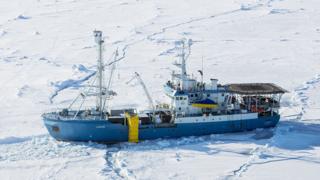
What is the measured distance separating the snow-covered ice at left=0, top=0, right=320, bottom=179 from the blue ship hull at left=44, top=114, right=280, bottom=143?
1.03 ft

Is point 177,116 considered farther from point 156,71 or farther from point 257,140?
point 156,71

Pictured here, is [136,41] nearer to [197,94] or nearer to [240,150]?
[197,94]

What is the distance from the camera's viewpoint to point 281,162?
18625mm

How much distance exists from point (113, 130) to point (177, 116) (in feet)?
7.91

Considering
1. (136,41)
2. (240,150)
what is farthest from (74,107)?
(136,41)

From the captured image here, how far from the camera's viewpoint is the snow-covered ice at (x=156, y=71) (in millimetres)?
18422

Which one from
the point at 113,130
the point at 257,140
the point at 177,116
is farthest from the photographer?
the point at 177,116

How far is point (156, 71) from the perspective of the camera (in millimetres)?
31141

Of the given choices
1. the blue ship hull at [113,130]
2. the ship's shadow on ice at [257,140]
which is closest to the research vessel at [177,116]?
the blue ship hull at [113,130]

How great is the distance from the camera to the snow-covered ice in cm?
1842

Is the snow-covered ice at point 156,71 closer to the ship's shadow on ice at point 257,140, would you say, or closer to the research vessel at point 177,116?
the ship's shadow on ice at point 257,140

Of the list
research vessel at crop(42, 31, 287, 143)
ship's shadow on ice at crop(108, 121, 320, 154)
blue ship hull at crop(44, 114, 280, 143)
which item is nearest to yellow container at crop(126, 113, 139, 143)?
research vessel at crop(42, 31, 287, 143)

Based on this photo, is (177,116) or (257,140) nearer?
(257,140)

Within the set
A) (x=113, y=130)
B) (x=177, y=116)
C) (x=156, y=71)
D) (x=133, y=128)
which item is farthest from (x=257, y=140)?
(x=156, y=71)
